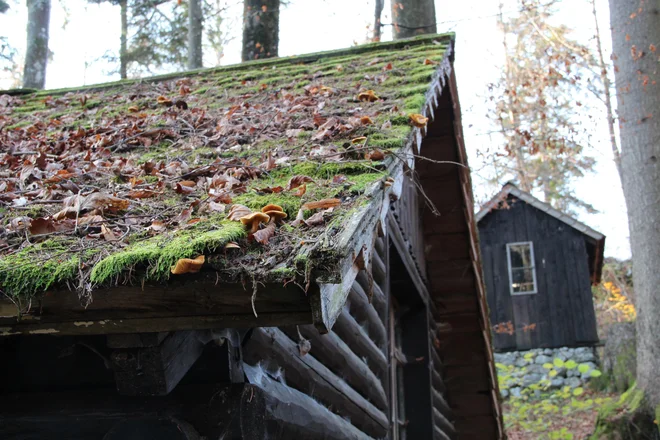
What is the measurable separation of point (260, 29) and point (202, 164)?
7.79 metres

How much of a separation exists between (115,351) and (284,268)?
818mm

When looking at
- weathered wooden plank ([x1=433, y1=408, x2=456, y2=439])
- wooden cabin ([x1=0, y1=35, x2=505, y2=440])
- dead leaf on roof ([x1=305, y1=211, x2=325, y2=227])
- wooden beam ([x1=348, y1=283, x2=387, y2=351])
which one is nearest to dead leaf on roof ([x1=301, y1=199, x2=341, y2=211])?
wooden cabin ([x1=0, y1=35, x2=505, y2=440])

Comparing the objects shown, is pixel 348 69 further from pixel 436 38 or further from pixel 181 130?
pixel 181 130

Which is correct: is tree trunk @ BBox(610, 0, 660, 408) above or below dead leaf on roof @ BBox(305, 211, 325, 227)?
above

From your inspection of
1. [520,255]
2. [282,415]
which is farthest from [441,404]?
[520,255]

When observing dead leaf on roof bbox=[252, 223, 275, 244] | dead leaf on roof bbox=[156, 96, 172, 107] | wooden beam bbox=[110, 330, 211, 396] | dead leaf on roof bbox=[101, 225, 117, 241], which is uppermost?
dead leaf on roof bbox=[156, 96, 172, 107]

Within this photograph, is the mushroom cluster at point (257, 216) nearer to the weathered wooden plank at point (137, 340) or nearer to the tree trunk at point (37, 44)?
the weathered wooden plank at point (137, 340)

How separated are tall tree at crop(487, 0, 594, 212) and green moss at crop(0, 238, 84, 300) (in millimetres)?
18366

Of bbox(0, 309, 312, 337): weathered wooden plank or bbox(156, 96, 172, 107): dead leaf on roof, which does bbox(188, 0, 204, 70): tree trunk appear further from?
bbox(0, 309, 312, 337): weathered wooden plank

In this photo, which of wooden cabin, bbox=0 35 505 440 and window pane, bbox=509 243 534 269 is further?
window pane, bbox=509 243 534 269

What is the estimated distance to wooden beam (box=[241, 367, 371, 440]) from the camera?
98.3 inches

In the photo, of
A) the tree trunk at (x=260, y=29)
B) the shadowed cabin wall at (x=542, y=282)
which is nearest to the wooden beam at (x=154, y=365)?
the tree trunk at (x=260, y=29)

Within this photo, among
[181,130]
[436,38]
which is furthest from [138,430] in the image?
[436,38]

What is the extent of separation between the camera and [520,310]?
735 inches
